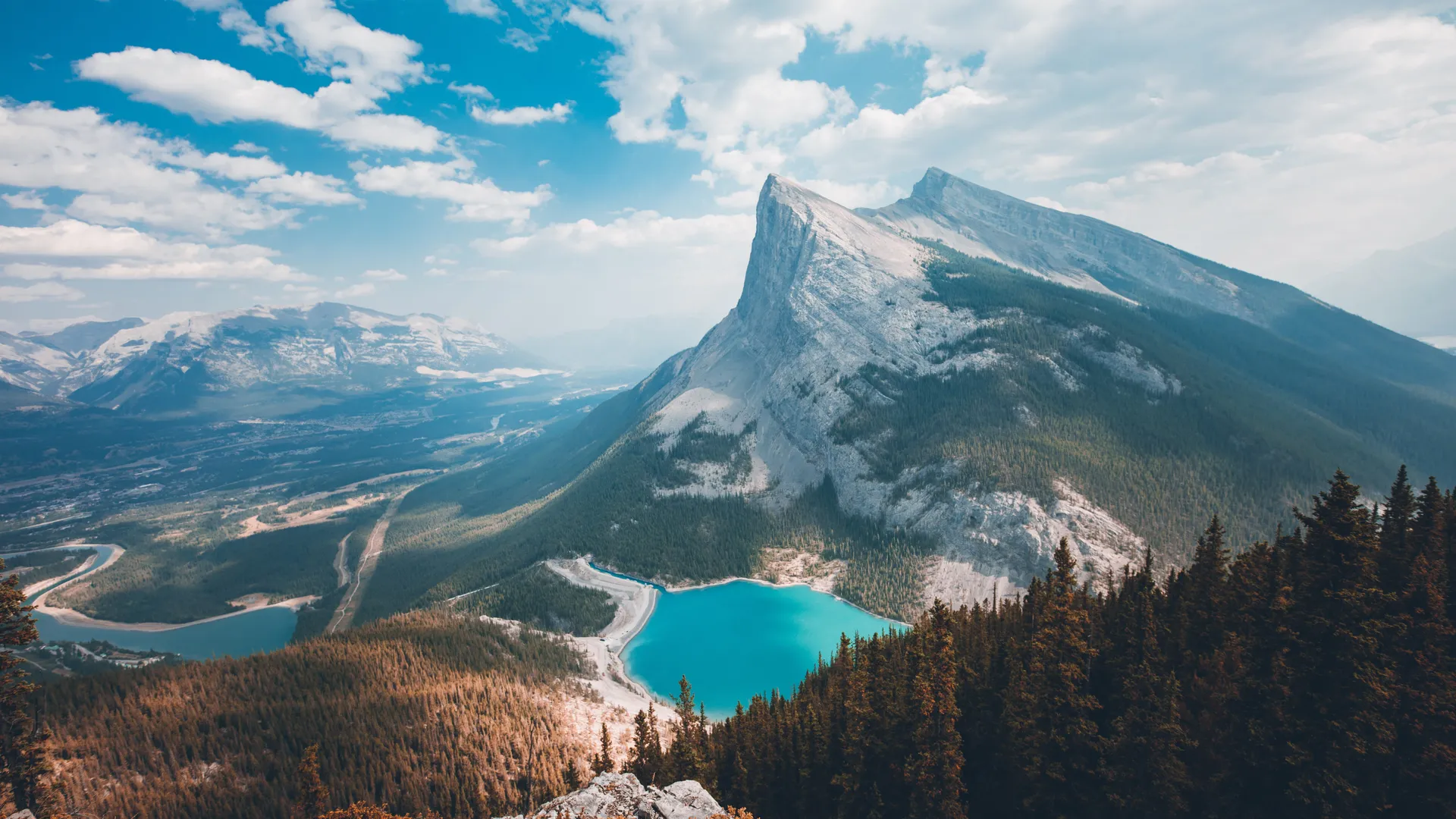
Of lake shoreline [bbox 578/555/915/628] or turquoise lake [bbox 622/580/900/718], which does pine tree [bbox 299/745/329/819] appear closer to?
turquoise lake [bbox 622/580/900/718]

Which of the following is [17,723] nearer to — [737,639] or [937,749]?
[937,749]

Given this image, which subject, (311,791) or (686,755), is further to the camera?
(686,755)

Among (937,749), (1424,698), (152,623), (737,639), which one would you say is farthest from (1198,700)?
(152,623)

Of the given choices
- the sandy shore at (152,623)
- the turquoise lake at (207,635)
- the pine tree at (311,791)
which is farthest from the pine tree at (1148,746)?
the sandy shore at (152,623)

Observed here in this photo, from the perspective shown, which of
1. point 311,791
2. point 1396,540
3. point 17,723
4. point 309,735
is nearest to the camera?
point 1396,540

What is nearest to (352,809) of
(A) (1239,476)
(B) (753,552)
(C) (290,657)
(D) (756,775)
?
→ (D) (756,775)

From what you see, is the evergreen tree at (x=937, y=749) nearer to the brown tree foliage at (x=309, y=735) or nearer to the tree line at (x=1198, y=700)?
the tree line at (x=1198, y=700)
